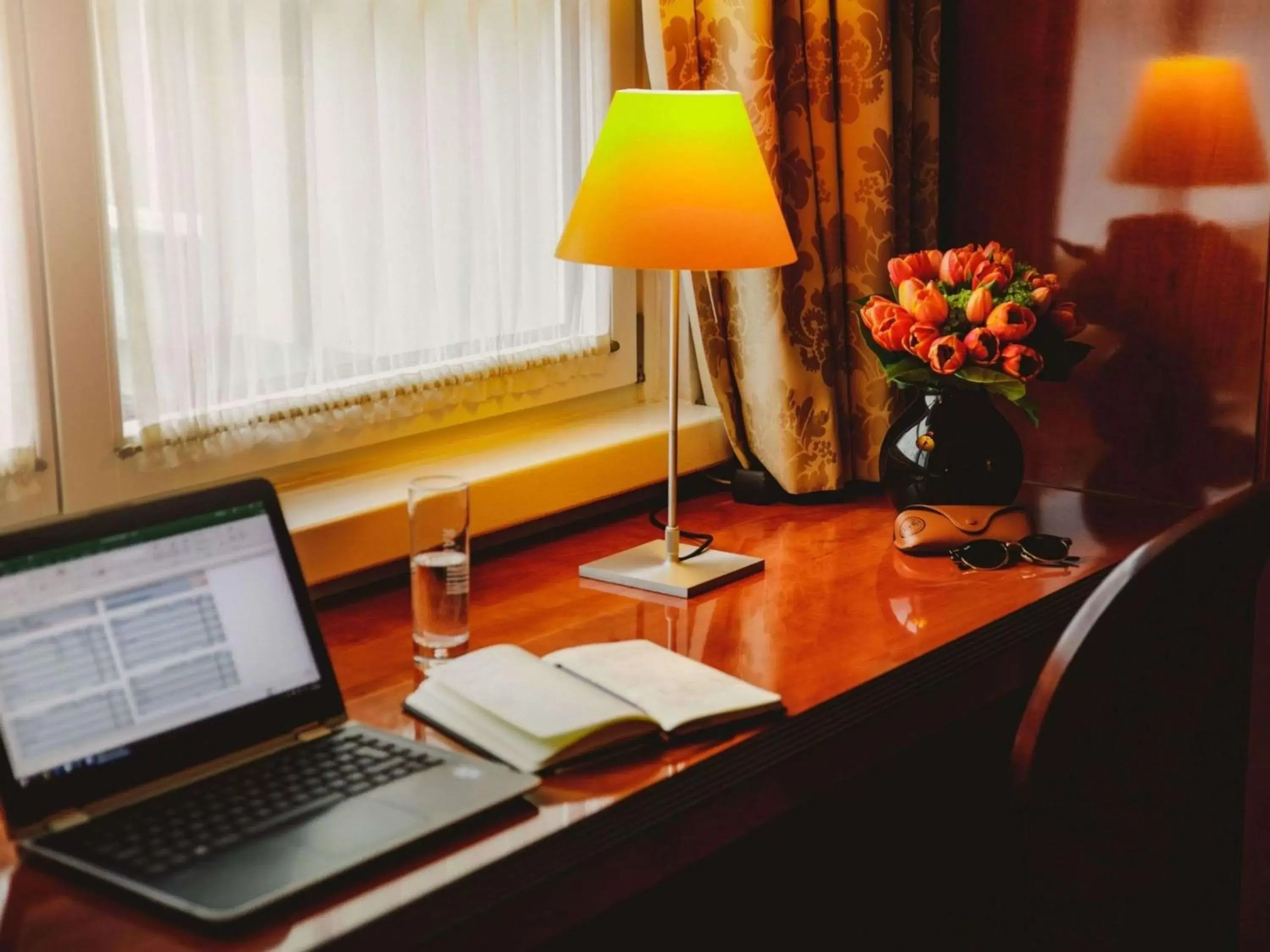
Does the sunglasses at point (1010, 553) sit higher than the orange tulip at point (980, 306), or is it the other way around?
the orange tulip at point (980, 306)

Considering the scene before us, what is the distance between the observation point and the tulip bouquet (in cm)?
187

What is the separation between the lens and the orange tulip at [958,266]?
1.94m

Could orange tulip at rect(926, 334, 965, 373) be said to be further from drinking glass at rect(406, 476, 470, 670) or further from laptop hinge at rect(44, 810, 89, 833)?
laptop hinge at rect(44, 810, 89, 833)

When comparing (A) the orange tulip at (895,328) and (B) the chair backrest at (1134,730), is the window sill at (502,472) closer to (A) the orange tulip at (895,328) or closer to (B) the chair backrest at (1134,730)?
(A) the orange tulip at (895,328)

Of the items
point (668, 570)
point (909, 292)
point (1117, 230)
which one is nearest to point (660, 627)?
point (668, 570)

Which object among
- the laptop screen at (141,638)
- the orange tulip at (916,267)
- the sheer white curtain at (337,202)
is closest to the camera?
the laptop screen at (141,638)

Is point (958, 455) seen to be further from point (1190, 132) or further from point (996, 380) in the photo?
point (1190, 132)

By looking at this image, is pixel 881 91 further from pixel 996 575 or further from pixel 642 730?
pixel 642 730

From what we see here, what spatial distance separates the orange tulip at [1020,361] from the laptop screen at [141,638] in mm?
945

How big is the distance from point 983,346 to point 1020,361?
5cm

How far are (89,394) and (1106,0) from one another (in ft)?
4.63

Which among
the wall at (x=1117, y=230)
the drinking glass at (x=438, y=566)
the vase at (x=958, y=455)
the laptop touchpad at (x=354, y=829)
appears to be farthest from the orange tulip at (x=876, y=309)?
the laptop touchpad at (x=354, y=829)

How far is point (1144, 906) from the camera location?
158 centimetres

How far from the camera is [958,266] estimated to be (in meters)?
1.94
